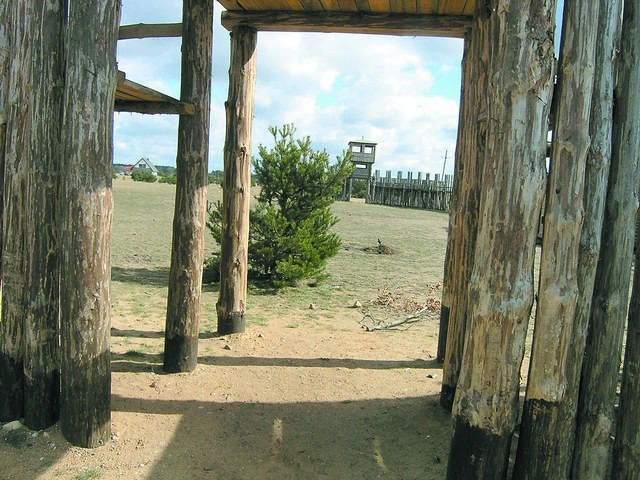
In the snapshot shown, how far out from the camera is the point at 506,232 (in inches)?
117

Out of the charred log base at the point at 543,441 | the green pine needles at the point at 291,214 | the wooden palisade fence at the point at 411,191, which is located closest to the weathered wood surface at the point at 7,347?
the charred log base at the point at 543,441

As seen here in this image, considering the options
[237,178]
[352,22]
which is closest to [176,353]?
[237,178]

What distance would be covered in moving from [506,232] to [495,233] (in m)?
0.06

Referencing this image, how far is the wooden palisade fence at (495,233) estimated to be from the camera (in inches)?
117

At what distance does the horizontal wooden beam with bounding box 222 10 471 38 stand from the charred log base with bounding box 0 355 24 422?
14.7 ft

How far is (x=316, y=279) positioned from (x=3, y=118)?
6995mm

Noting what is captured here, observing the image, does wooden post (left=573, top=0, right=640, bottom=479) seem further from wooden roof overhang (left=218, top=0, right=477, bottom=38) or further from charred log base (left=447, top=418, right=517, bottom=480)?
wooden roof overhang (left=218, top=0, right=477, bottom=38)

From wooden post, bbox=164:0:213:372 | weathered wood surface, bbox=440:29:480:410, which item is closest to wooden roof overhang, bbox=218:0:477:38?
wooden post, bbox=164:0:213:372

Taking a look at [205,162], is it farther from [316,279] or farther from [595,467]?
[316,279]

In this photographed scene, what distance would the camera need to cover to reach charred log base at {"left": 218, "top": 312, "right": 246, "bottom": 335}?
684 cm

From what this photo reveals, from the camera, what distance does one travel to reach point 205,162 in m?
5.46

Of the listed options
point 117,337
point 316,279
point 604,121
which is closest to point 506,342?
point 604,121

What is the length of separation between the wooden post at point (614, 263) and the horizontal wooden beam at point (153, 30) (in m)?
4.84

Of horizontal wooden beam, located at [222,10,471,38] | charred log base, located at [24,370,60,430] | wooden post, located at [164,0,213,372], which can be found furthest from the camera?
horizontal wooden beam, located at [222,10,471,38]
